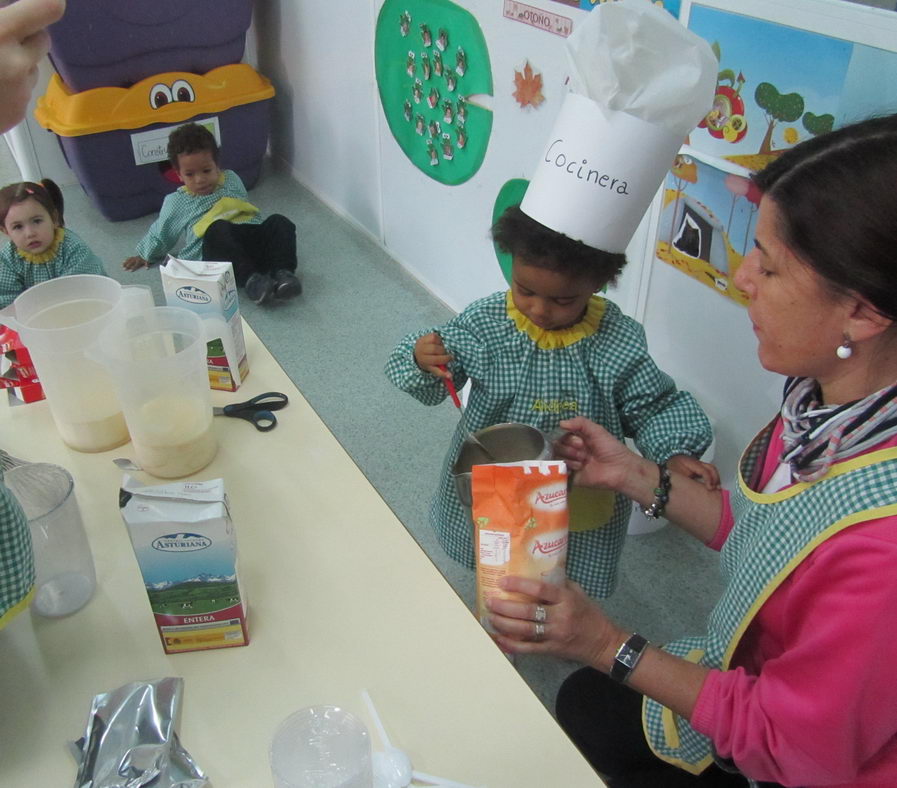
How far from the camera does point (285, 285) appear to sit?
2.49 m

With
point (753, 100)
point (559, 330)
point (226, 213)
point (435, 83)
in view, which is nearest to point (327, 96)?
point (226, 213)

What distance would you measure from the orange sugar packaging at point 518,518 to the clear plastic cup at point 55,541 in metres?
0.40

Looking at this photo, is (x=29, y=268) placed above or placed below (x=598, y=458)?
below

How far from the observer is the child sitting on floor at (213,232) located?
253 centimetres

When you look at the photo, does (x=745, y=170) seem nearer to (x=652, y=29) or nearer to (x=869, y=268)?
(x=652, y=29)

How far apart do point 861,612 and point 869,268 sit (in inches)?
11.6

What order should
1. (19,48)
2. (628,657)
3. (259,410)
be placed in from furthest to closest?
(259,410)
(628,657)
(19,48)

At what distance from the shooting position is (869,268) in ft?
2.14

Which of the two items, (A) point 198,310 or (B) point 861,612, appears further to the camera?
(A) point 198,310

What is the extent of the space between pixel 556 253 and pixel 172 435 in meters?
0.55

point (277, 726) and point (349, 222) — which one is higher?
point (277, 726)

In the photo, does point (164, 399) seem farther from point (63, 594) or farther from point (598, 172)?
point (598, 172)

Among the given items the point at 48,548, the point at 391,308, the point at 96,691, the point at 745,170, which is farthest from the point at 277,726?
the point at 391,308

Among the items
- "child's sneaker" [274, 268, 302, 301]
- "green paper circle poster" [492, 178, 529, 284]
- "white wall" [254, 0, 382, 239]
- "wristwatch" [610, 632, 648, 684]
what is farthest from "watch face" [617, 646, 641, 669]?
"white wall" [254, 0, 382, 239]
